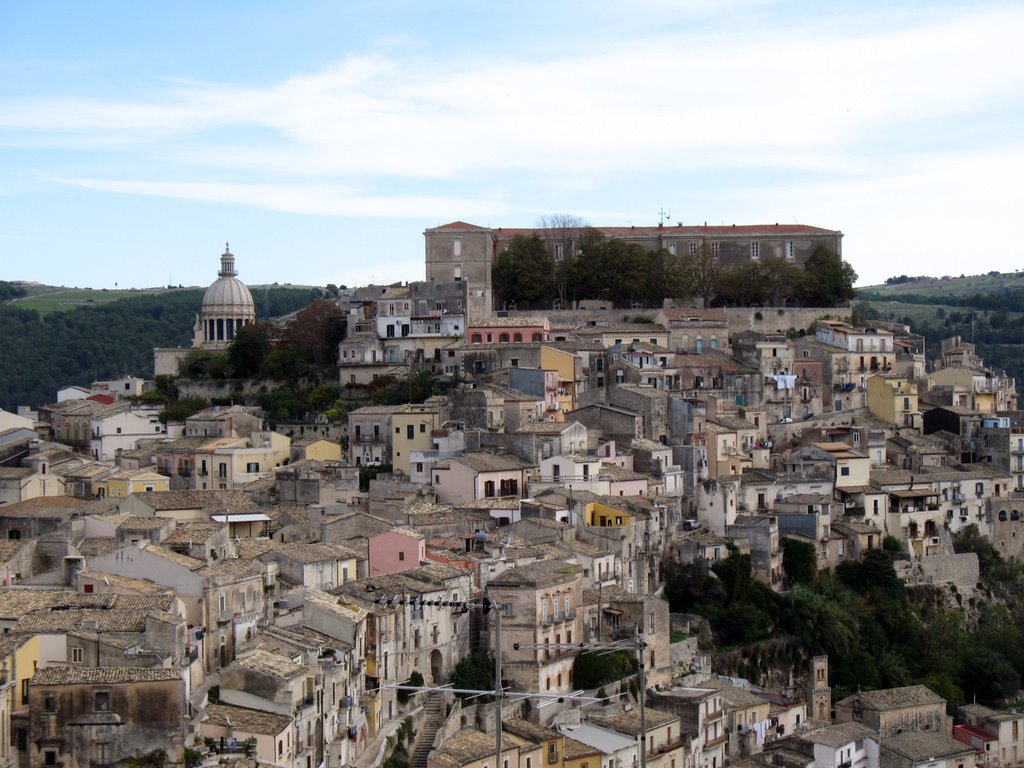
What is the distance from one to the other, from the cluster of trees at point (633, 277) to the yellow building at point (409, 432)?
1648 centimetres

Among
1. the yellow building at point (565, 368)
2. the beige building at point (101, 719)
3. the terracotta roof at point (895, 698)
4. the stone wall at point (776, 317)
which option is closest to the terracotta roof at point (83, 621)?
the beige building at point (101, 719)

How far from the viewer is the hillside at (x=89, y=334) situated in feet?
330

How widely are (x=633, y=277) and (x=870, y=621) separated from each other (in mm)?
23161

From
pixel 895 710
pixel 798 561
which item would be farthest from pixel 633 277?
pixel 895 710

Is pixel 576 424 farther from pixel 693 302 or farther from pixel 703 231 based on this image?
pixel 703 231

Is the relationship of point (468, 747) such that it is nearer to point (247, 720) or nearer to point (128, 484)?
point (247, 720)

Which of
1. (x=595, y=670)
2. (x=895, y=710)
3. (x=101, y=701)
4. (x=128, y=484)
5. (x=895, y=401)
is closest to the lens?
(x=101, y=701)

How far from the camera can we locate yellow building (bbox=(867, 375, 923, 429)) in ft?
211

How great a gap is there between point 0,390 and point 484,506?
52958mm

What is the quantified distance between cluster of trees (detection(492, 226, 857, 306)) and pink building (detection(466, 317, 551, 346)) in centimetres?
655

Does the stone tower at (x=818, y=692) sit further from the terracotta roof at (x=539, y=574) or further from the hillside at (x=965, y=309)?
the hillside at (x=965, y=309)

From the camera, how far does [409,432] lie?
56.5 meters

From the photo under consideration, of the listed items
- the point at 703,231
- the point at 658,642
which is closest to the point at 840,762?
the point at 658,642

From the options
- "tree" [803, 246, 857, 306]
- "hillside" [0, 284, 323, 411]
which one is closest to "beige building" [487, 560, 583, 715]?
"tree" [803, 246, 857, 306]
